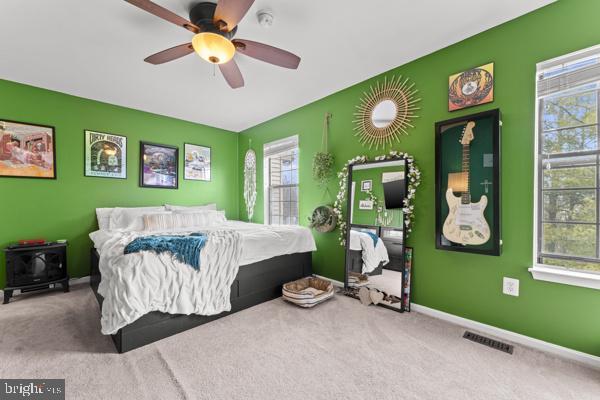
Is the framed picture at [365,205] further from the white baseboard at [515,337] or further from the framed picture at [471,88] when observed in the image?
the framed picture at [471,88]

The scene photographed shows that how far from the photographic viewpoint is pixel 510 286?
2.09 m

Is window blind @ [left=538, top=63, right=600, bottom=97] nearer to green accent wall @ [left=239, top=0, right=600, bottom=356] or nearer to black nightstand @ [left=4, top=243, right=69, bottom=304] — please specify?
green accent wall @ [left=239, top=0, right=600, bottom=356]

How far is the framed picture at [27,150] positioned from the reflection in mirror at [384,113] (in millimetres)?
4082

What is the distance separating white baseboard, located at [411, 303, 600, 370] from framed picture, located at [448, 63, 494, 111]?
1920 mm

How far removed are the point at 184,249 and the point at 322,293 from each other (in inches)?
59.4

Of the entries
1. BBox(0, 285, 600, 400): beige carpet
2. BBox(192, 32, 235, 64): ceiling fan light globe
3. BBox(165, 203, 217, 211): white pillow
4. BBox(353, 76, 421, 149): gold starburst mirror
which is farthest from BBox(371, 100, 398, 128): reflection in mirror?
BBox(165, 203, 217, 211): white pillow

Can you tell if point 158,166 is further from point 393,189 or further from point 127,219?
point 393,189

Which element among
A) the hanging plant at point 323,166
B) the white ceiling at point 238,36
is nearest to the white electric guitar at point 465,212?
the white ceiling at point 238,36

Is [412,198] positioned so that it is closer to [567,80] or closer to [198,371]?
[567,80]

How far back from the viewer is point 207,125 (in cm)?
475

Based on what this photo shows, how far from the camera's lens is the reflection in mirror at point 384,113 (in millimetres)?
2865

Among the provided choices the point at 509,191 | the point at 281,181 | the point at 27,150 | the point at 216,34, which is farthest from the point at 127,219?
the point at 509,191

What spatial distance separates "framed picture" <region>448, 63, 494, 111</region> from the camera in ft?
7.24

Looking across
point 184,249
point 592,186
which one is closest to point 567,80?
point 592,186
